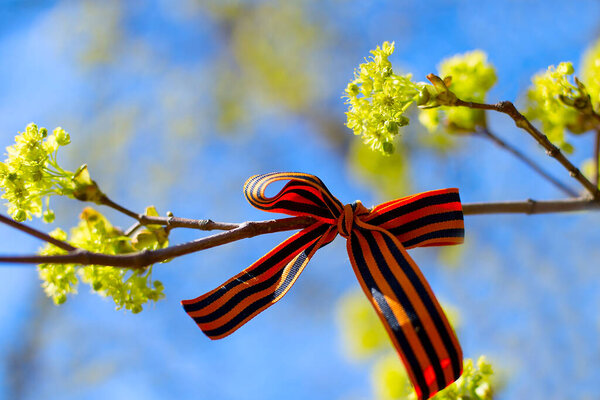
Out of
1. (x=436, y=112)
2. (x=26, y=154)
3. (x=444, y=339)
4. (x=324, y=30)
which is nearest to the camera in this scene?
(x=444, y=339)

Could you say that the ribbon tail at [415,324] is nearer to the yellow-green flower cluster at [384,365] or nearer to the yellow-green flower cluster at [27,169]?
the yellow-green flower cluster at [384,365]

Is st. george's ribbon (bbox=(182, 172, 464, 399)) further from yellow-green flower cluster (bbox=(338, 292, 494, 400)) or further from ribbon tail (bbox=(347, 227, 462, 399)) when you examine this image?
yellow-green flower cluster (bbox=(338, 292, 494, 400))

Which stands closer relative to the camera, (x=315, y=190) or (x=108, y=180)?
(x=315, y=190)

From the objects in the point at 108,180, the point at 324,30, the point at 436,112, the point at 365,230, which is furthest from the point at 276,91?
the point at 365,230

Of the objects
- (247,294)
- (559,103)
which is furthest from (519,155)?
(247,294)

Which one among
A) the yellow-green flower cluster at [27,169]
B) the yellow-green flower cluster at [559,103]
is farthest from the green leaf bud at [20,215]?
the yellow-green flower cluster at [559,103]

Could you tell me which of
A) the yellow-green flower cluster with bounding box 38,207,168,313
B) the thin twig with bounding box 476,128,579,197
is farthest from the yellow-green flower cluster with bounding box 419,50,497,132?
the yellow-green flower cluster with bounding box 38,207,168,313

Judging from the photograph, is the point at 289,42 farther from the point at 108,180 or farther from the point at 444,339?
the point at 444,339
